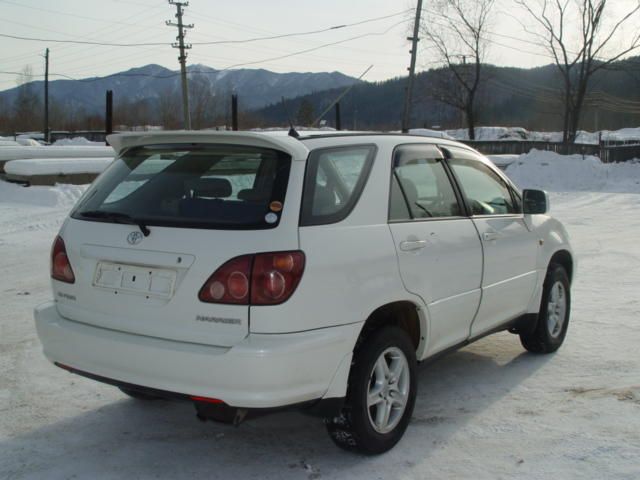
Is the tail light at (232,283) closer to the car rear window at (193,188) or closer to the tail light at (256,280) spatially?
the tail light at (256,280)

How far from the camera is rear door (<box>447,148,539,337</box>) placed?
14.7 feet

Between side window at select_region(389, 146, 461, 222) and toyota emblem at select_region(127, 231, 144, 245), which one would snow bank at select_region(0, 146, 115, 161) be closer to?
side window at select_region(389, 146, 461, 222)

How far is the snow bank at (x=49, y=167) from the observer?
1636 cm

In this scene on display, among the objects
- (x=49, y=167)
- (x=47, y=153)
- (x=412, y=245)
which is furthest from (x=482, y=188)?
(x=47, y=153)

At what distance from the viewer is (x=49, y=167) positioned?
55.4 ft

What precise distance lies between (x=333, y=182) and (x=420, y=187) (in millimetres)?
846

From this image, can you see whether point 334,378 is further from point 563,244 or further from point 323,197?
point 563,244

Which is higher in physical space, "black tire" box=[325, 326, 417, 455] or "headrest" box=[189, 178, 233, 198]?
"headrest" box=[189, 178, 233, 198]

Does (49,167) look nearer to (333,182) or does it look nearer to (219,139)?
(219,139)

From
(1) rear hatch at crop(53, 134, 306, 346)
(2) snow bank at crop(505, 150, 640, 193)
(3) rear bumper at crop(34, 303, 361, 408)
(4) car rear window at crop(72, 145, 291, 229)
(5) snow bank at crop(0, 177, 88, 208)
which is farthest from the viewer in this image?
(2) snow bank at crop(505, 150, 640, 193)

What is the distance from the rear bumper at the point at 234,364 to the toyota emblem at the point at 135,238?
0.45m

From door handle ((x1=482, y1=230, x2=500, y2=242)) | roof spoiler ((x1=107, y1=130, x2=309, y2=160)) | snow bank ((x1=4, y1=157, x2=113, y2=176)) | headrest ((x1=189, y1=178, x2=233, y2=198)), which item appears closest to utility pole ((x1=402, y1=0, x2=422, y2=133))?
snow bank ((x1=4, y1=157, x2=113, y2=176))

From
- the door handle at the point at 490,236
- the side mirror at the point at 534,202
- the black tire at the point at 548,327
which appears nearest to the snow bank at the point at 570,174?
the black tire at the point at 548,327

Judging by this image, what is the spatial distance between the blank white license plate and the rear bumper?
22 centimetres
